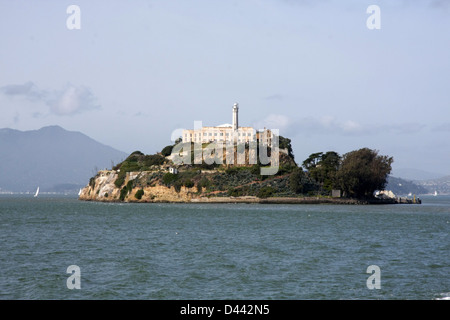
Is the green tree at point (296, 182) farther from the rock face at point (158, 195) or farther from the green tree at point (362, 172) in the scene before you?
the green tree at point (362, 172)

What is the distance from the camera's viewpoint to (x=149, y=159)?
18100 centimetres

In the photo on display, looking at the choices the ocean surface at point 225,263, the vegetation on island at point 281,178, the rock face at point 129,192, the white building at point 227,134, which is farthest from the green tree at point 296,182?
the ocean surface at point 225,263

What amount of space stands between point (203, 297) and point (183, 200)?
124689 millimetres

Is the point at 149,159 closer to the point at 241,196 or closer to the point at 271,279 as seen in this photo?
the point at 241,196

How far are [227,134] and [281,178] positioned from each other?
41514mm

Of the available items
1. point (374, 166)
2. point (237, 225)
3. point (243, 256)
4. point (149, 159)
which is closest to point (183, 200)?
point (149, 159)

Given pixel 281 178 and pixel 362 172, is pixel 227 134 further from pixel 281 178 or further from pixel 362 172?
pixel 362 172

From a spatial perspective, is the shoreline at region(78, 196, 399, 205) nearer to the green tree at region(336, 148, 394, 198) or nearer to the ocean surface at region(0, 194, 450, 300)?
the green tree at region(336, 148, 394, 198)

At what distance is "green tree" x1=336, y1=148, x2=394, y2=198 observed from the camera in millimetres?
132875

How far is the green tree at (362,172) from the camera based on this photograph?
13288 centimetres

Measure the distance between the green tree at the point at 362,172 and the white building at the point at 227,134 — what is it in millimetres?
40615

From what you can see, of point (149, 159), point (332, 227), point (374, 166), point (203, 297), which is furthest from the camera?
point (149, 159)

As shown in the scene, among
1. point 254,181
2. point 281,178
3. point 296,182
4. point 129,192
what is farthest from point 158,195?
point 296,182

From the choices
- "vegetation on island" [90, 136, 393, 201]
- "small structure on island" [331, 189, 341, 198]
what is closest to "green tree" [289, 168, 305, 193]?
"vegetation on island" [90, 136, 393, 201]
